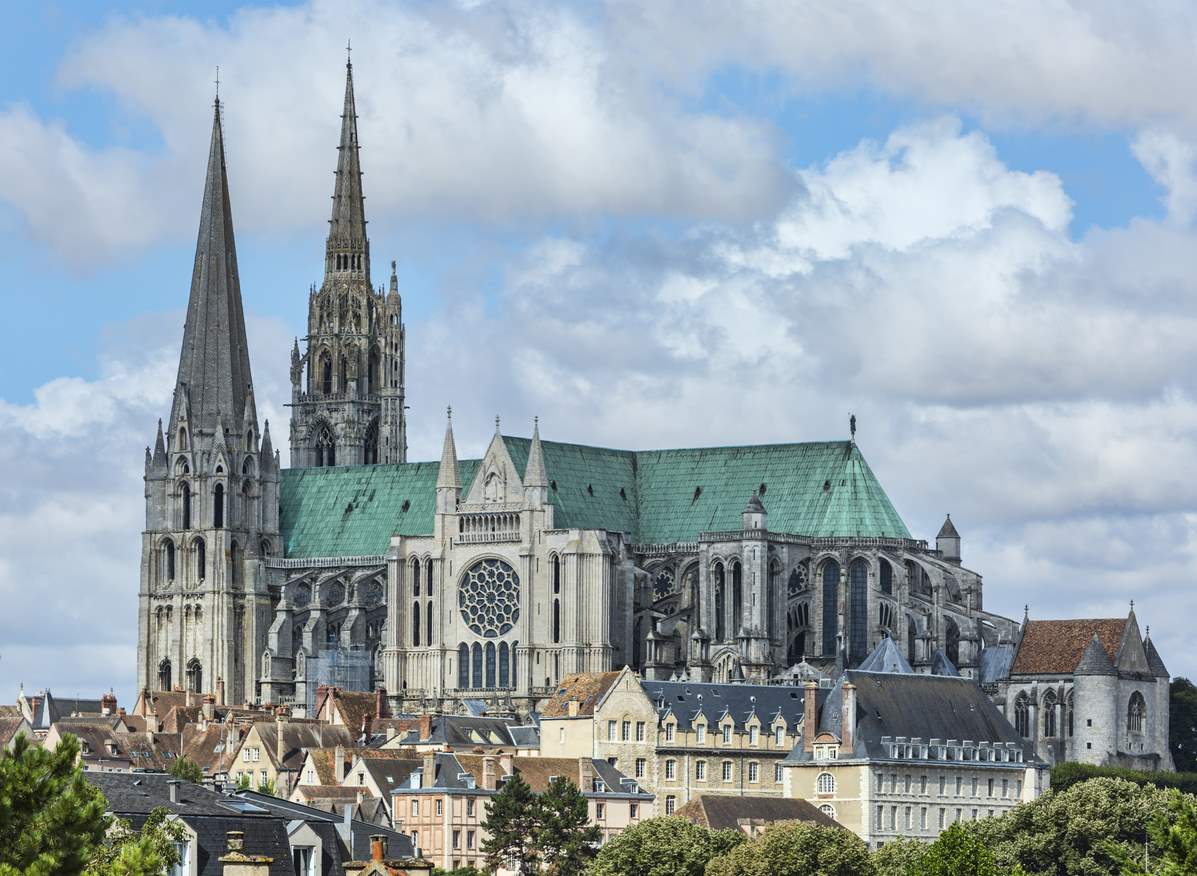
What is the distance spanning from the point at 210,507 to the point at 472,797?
2389 inches

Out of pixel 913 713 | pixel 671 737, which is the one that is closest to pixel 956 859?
pixel 913 713

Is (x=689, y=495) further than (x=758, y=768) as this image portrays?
Yes

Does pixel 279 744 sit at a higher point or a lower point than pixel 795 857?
higher

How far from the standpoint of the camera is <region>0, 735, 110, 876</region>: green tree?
180 ft

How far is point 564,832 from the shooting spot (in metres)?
119

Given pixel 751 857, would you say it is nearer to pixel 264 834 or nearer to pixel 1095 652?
pixel 264 834

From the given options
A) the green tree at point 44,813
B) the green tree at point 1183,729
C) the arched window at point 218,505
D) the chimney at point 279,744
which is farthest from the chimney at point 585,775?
the green tree at point 44,813

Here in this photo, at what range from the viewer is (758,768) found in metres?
142

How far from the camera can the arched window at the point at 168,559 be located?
609ft

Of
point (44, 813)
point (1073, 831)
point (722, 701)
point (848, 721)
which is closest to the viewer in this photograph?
point (44, 813)

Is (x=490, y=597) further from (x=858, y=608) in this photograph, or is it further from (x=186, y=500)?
(x=186, y=500)

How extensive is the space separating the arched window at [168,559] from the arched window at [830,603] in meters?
39.5

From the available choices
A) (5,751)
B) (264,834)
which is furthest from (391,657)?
(5,751)

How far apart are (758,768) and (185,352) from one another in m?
58.3
